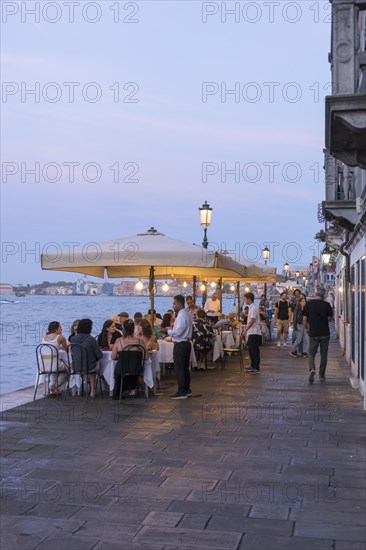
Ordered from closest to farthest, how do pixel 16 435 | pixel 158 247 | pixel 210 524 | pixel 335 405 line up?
pixel 210 524 < pixel 16 435 < pixel 335 405 < pixel 158 247

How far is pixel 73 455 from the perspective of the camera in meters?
7.31

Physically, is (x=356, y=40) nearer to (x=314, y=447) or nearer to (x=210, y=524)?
(x=314, y=447)

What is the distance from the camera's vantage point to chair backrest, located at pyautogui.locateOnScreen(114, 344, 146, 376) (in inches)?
426

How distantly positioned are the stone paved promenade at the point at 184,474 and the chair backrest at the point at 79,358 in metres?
0.51

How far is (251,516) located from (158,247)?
7.48 m

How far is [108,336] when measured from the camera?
40.1ft

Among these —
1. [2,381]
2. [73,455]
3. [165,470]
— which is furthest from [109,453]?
[2,381]

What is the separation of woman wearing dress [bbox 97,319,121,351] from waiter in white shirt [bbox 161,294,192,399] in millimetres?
1332

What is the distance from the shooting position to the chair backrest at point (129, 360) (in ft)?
35.5

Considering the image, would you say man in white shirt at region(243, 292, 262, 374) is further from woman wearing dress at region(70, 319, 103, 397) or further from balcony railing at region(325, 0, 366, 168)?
balcony railing at region(325, 0, 366, 168)

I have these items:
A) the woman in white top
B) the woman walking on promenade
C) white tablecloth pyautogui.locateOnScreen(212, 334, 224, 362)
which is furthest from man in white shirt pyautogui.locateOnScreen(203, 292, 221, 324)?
the woman in white top

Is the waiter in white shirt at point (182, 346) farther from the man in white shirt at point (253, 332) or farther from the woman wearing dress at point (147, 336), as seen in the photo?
the man in white shirt at point (253, 332)

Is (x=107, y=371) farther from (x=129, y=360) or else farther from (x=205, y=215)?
(x=205, y=215)

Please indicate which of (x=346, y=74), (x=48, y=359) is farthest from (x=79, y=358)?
(x=346, y=74)
